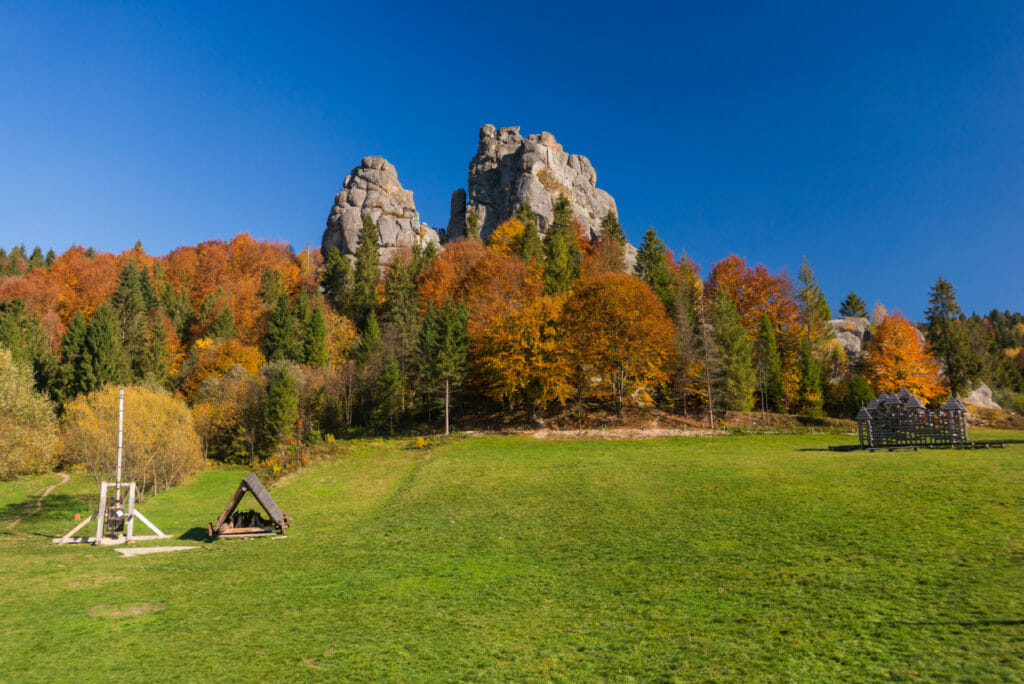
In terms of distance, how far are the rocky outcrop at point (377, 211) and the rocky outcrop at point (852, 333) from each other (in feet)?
272

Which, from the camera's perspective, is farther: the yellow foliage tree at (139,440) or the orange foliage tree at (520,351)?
the orange foliage tree at (520,351)

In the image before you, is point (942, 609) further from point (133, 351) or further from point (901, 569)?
point (133, 351)

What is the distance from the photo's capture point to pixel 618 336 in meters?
49.5

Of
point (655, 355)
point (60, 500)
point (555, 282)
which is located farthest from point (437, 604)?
point (555, 282)

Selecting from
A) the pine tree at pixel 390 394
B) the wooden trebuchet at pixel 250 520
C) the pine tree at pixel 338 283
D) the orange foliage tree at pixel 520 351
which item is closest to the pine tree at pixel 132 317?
the pine tree at pixel 338 283

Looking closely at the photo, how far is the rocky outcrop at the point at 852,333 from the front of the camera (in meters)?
69.6

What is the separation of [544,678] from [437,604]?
4.71m

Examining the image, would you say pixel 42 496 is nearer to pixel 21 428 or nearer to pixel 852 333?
pixel 21 428

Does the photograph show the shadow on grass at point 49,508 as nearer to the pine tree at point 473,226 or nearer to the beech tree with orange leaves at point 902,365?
the beech tree with orange leaves at point 902,365

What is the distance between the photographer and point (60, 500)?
111 ft

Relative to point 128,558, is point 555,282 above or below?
above

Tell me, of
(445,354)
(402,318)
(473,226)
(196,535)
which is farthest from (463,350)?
(473,226)

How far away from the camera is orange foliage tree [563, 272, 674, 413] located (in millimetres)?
49031

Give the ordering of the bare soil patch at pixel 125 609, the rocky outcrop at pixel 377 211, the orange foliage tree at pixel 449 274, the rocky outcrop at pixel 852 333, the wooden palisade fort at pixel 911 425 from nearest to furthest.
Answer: the bare soil patch at pixel 125 609, the wooden palisade fort at pixel 911 425, the rocky outcrop at pixel 852 333, the orange foliage tree at pixel 449 274, the rocky outcrop at pixel 377 211
